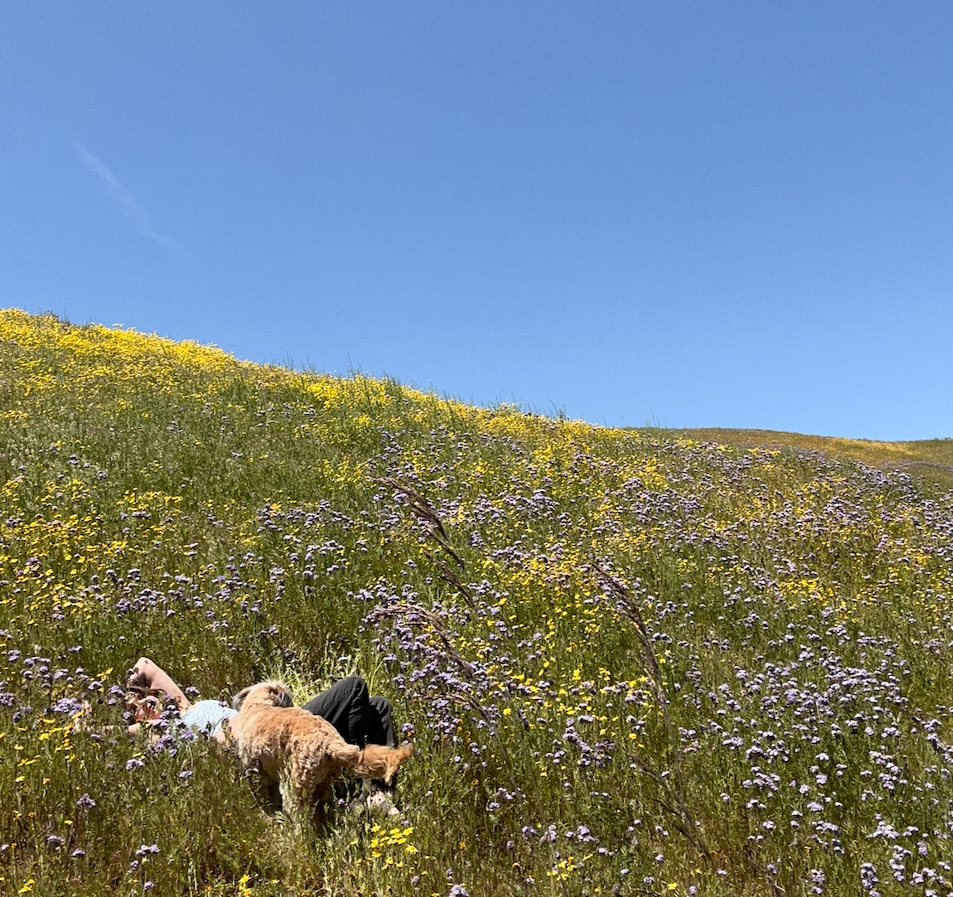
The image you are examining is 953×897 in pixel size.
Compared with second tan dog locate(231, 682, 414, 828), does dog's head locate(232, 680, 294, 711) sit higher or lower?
higher

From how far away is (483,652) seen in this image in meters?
5.19

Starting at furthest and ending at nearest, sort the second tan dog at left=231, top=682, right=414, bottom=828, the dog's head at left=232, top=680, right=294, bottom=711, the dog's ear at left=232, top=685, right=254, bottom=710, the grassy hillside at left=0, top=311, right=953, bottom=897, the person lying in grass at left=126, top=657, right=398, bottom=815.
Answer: the dog's ear at left=232, top=685, right=254, bottom=710
the person lying in grass at left=126, top=657, right=398, bottom=815
the dog's head at left=232, top=680, right=294, bottom=711
the second tan dog at left=231, top=682, right=414, bottom=828
the grassy hillside at left=0, top=311, right=953, bottom=897

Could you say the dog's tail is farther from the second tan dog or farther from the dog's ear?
the dog's ear

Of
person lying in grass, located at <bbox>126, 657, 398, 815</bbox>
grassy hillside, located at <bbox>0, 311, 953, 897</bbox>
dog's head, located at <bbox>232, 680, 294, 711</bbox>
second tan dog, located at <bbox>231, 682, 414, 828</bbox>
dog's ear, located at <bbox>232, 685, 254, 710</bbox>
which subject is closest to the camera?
grassy hillside, located at <bbox>0, 311, 953, 897</bbox>

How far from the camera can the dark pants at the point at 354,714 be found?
4309mm

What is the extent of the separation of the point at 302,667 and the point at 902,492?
10.6m

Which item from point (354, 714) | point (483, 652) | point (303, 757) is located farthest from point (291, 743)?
point (483, 652)

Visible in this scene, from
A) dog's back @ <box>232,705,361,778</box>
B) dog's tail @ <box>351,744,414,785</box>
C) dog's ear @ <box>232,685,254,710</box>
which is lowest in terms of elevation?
dog's tail @ <box>351,744,414,785</box>

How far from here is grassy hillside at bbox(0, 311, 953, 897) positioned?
3.32m

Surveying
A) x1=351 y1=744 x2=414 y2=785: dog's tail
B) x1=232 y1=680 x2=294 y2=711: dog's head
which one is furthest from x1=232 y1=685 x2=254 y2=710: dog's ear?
x1=351 y1=744 x2=414 y2=785: dog's tail

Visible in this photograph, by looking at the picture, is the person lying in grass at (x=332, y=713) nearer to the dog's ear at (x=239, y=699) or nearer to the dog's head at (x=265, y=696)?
the dog's ear at (x=239, y=699)

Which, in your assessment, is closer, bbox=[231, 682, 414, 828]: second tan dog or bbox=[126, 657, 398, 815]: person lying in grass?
bbox=[231, 682, 414, 828]: second tan dog

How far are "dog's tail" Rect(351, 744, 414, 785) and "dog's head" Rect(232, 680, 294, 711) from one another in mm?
712

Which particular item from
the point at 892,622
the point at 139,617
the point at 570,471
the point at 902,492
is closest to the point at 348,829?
the point at 139,617
